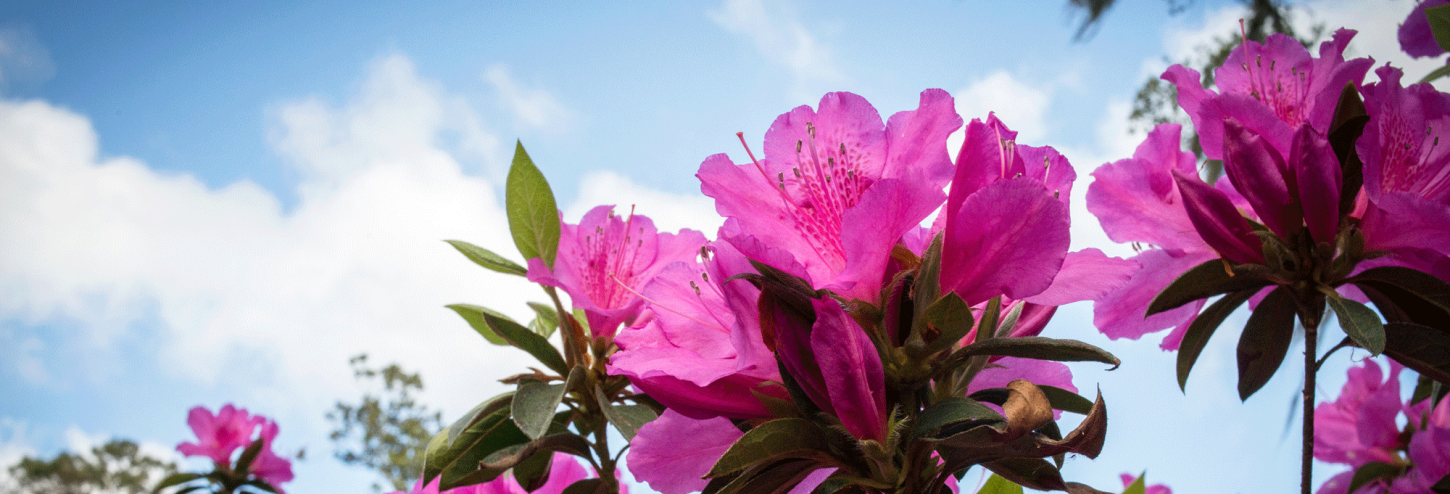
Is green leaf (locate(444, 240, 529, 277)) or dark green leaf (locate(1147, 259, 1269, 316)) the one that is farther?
green leaf (locate(444, 240, 529, 277))

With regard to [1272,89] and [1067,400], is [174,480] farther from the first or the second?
[1272,89]

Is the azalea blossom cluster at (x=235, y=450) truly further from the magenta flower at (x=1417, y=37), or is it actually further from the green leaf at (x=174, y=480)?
the magenta flower at (x=1417, y=37)

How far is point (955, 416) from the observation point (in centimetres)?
65

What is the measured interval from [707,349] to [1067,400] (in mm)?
379

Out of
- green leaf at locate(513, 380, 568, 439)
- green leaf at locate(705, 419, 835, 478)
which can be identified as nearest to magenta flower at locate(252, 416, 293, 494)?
green leaf at locate(513, 380, 568, 439)

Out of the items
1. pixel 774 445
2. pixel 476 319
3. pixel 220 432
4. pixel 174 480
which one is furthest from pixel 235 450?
pixel 774 445

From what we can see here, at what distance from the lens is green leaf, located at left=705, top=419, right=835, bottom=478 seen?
→ 0.66 meters

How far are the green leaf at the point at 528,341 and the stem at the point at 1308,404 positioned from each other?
105 centimetres

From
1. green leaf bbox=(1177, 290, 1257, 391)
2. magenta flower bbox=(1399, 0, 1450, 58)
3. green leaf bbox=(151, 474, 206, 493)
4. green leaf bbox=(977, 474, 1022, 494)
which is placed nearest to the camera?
green leaf bbox=(977, 474, 1022, 494)

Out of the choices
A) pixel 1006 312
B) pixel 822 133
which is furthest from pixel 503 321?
pixel 1006 312

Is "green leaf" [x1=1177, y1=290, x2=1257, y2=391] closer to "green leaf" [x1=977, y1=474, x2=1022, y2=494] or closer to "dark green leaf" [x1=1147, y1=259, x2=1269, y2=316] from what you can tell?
"dark green leaf" [x1=1147, y1=259, x2=1269, y2=316]

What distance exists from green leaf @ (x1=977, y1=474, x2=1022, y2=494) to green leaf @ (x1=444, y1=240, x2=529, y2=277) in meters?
0.73

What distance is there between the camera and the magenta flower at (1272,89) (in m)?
1.06

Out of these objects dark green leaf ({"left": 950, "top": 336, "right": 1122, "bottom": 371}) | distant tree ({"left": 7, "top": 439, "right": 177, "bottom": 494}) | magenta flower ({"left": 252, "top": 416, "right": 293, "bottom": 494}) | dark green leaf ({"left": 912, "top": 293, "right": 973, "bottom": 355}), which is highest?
distant tree ({"left": 7, "top": 439, "right": 177, "bottom": 494})
